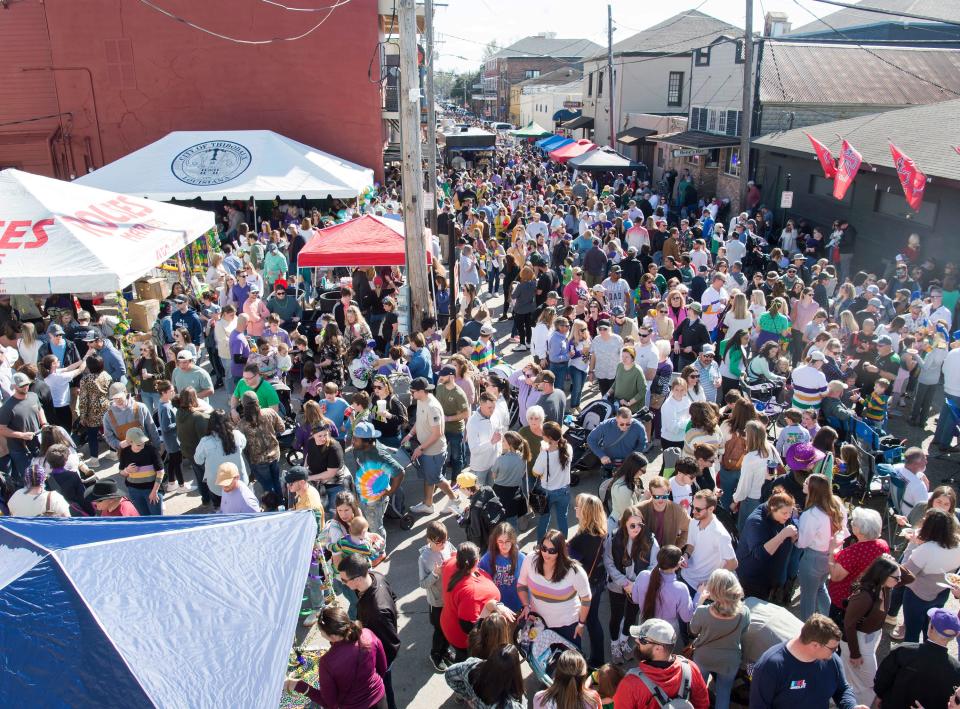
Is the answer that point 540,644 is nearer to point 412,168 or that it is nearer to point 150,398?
point 150,398

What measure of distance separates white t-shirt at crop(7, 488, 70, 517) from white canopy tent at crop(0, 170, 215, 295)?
4335 mm

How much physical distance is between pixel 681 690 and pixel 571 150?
26.3m

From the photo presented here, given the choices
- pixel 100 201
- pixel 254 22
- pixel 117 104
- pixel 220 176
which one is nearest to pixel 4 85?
pixel 117 104

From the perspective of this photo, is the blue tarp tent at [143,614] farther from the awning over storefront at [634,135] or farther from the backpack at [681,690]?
the awning over storefront at [634,135]

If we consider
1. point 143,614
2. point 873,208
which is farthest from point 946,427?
point 873,208

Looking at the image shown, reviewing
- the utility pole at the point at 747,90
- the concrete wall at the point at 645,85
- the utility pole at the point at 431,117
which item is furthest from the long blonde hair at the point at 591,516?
the concrete wall at the point at 645,85

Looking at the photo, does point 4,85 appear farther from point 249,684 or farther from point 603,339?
point 249,684

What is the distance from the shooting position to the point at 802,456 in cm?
580

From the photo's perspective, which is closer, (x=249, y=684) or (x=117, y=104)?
(x=249, y=684)

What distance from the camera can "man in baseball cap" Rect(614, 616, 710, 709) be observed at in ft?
12.3

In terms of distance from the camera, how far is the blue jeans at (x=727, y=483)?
21.6ft

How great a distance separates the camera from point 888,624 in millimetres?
5680

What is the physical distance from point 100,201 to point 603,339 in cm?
826

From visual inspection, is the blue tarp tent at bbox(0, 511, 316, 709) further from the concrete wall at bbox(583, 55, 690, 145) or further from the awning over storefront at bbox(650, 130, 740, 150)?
the concrete wall at bbox(583, 55, 690, 145)
